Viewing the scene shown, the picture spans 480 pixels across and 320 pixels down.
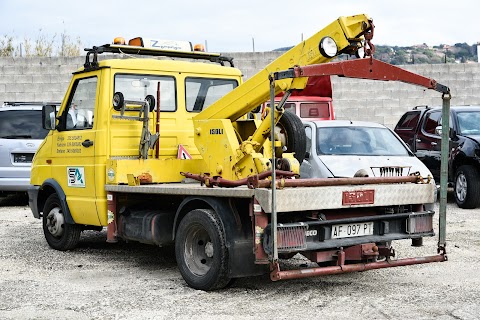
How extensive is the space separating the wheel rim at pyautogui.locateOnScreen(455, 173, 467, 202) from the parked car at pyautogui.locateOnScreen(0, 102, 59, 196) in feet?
25.0

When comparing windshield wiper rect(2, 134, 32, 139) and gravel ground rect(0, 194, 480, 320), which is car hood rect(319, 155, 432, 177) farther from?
windshield wiper rect(2, 134, 32, 139)

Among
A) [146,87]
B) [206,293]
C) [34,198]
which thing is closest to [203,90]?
[146,87]

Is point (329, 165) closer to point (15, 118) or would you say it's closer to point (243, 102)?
point (243, 102)

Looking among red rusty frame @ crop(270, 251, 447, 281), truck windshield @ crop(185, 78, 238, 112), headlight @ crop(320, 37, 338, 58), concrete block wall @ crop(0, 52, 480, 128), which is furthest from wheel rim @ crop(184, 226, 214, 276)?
concrete block wall @ crop(0, 52, 480, 128)

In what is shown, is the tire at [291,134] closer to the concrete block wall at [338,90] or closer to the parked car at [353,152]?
the parked car at [353,152]

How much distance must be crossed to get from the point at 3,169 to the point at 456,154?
26.8ft

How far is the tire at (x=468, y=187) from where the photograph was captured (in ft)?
46.1

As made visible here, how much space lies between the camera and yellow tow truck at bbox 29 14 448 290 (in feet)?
22.6

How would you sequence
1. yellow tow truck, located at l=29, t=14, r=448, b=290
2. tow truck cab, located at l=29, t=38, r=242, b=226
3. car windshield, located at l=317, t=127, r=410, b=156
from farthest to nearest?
car windshield, located at l=317, t=127, r=410, b=156 → tow truck cab, located at l=29, t=38, r=242, b=226 → yellow tow truck, located at l=29, t=14, r=448, b=290

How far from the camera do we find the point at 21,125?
596 inches

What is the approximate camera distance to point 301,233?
22.1 ft

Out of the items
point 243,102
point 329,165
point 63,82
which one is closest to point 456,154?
point 329,165

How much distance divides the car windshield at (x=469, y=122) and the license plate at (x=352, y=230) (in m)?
7.91

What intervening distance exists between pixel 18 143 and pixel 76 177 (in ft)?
19.5
